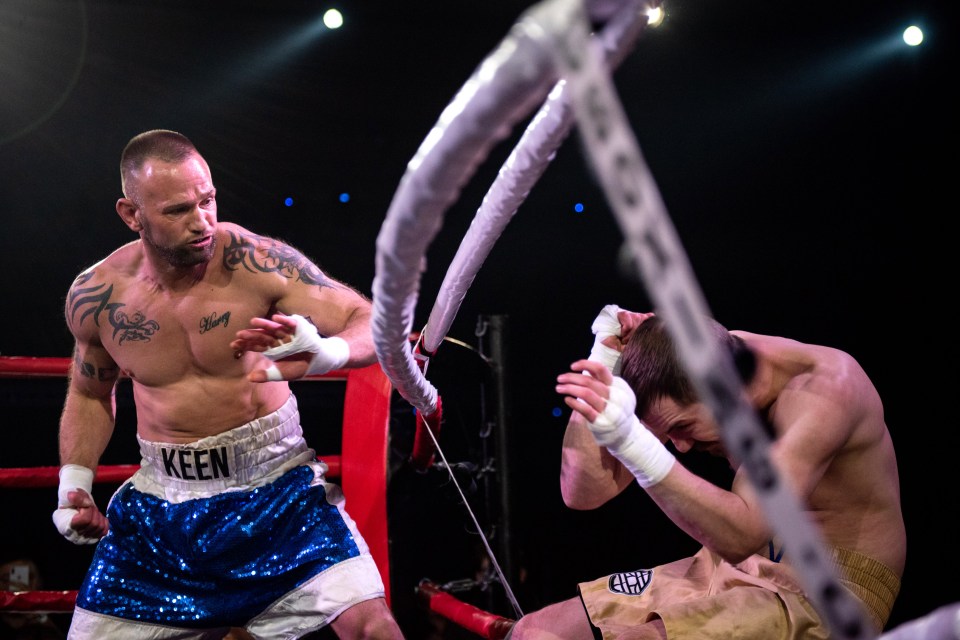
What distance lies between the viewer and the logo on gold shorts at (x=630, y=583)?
72.6 inches

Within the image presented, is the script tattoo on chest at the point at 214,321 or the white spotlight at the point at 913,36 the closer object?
the script tattoo on chest at the point at 214,321

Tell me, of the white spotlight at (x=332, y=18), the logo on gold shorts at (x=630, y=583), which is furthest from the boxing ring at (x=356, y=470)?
the white spotlight at (x=332, y=18)

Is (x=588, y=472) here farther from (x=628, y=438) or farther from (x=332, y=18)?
(x=332, y=18)

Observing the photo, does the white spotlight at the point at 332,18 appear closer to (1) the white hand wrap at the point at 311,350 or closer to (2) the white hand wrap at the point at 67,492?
(2) the white hand wrap at the point at 67,492

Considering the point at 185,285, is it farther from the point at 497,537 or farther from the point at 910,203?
the point at 910,203

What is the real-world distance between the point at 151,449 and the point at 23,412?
2066 mm

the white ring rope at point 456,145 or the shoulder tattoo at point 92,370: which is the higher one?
the shoulder tattoo at point 92,370

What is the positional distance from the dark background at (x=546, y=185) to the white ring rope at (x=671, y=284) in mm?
2895

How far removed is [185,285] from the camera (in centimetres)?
219

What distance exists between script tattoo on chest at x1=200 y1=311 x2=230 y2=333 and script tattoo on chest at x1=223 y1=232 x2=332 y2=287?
0.14 meters

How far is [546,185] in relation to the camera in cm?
477

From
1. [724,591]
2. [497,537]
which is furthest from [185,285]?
[724,591]

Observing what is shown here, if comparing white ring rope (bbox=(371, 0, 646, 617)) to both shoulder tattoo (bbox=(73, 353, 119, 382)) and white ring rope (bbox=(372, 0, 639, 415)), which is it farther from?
shoulder tattoo (bbox=(73, 353, 119, 382))

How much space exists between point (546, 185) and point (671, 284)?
4.21 m
